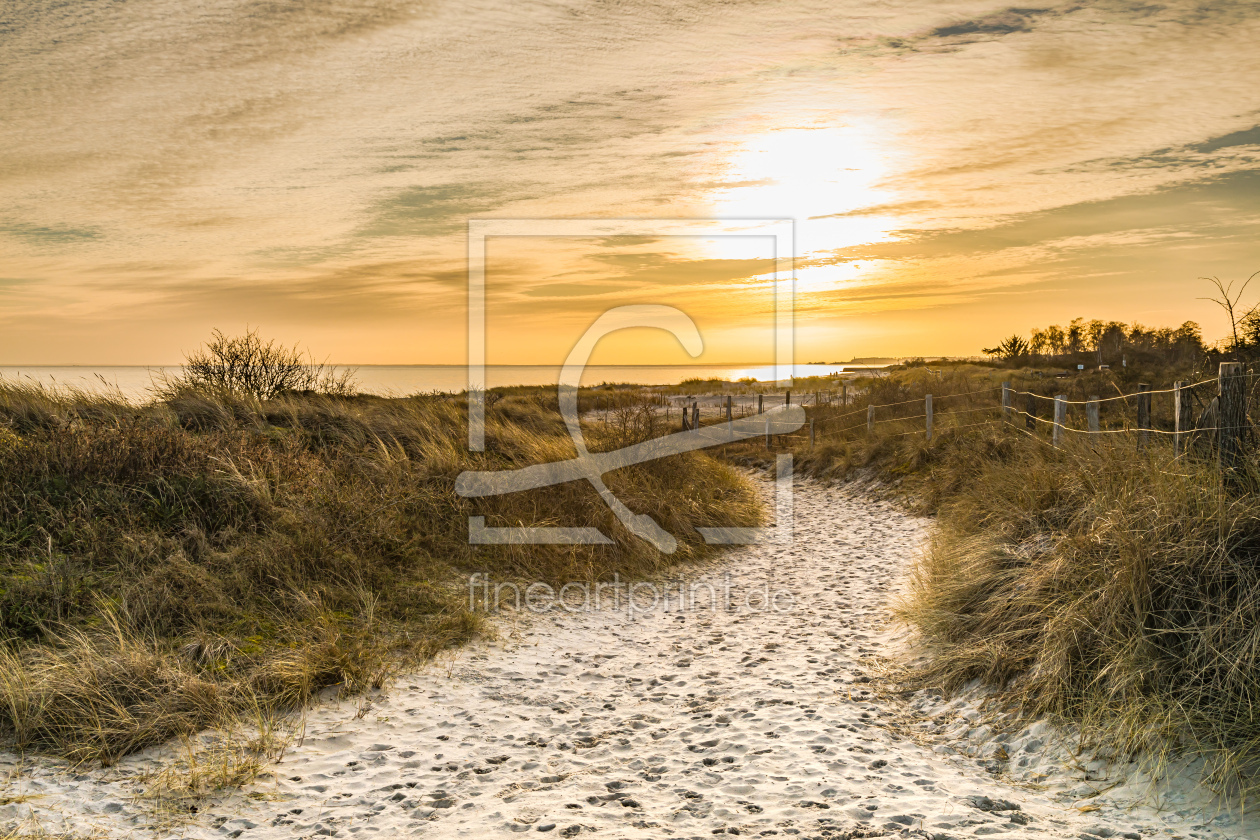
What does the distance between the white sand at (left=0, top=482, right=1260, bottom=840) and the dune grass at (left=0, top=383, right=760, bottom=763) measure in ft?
1.60

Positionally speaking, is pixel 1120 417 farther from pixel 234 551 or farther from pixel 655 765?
pixel 234 551

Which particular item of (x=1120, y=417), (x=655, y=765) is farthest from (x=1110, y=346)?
(x=655, y=765)

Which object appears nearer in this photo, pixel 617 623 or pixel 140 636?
pixel 140 636

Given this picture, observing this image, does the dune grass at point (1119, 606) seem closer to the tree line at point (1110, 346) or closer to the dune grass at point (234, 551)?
the dune grass at point (234, 551)

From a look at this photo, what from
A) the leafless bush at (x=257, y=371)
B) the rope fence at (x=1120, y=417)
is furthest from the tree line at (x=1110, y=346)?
the leafless bush at (x=257, y=371)

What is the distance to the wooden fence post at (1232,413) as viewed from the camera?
18.4 feet

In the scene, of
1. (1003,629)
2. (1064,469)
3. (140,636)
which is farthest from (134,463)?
(1064,469)

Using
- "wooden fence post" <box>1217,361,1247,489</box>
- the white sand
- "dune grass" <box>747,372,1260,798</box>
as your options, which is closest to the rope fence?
"wooden fence post" <box>1217,361,1247,489</box>

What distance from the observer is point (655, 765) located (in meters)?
5.11

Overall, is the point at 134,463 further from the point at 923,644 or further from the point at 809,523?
the point at 809,523

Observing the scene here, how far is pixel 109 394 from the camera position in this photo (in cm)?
1289

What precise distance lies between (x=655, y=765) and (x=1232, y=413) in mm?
4915

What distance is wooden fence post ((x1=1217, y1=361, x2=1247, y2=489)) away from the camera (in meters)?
5.61

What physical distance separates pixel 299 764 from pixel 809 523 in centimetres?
1054
